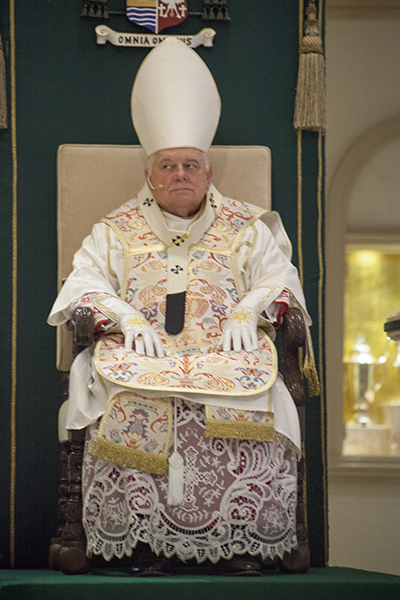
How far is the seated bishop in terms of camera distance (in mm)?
2668

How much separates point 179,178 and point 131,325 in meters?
0.74

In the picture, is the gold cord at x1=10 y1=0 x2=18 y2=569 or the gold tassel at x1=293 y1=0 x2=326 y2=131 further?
the gold tassel at x1=293 y1=0 x2=326 y2=131

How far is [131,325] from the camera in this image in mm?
2938

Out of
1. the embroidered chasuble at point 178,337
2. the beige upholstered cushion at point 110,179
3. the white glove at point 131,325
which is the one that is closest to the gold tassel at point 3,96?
the beige upholstered cushion at point 110,179

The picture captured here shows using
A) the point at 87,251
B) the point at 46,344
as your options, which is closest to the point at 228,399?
the point at 87,251

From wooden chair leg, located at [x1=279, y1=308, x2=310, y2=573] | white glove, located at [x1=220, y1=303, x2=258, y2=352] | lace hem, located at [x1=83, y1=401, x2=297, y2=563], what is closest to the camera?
lace hem, located at [x1=83, y1=401, x2=297, y2=563]

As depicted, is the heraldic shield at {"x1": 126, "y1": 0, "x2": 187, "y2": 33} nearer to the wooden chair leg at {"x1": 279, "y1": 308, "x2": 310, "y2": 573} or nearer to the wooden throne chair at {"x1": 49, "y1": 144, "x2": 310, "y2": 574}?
the wooden throne chair at {"x1": 49, "y1": 144, "x2": 310, "y2": 574}

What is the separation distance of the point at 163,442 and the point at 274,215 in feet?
4.41

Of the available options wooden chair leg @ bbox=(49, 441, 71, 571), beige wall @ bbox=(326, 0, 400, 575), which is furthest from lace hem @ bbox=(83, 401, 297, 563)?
beige wall @ bbox=(326, 0, 400, 575)

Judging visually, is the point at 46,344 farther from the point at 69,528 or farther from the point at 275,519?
the point at 275,519

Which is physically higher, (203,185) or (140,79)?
(140,79)

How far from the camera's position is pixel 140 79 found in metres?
3.49

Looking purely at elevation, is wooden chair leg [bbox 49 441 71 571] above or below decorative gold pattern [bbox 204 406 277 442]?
below

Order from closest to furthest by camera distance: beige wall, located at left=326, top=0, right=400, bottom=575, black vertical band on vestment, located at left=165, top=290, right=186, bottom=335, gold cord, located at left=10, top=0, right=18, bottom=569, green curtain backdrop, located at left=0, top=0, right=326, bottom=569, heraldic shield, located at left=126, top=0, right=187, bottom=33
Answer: black vertical band on vestment, located at left=165, top=290, right=186, bottom=335 < gold cord, located at left=10, top=0, right=18, bottom=569 < green curtain backdrop, located at left=0, top=0, right=326, bottom=569 < heraldic shield, located at left=126, top=0, right=187, bottom=33 < beige wall, located at left=326, top=0, right=400, bottom=575
